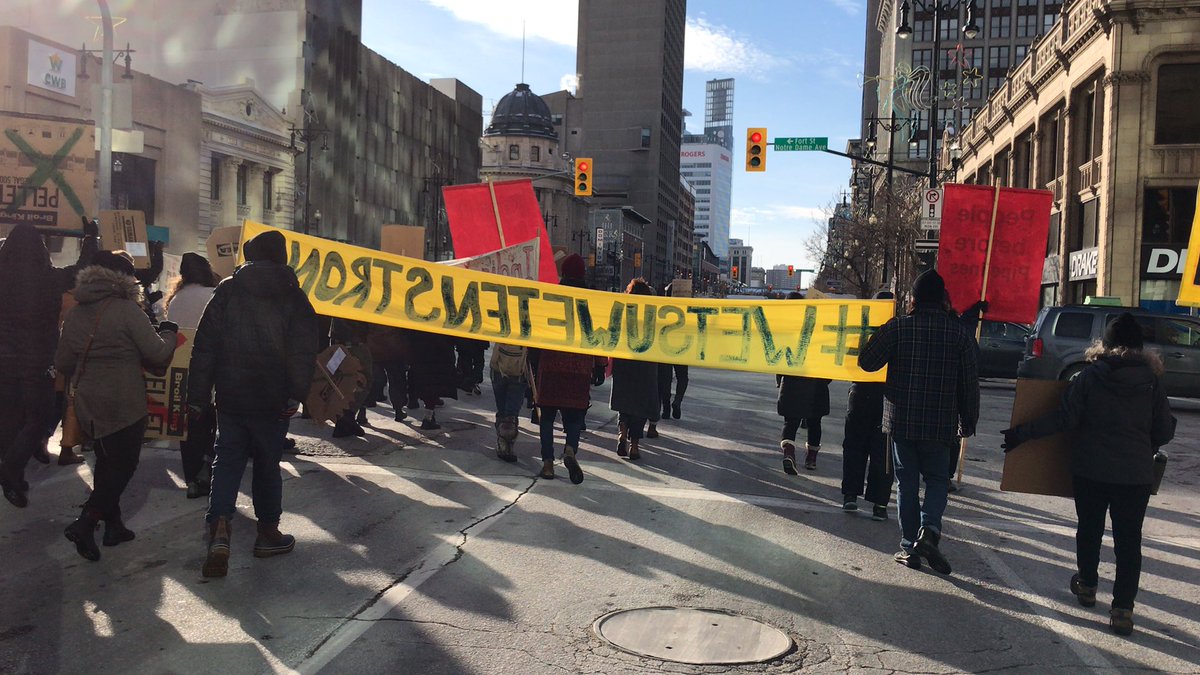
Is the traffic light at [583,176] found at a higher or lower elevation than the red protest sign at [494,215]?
higher

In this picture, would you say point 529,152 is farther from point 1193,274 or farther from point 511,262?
point 1193,274

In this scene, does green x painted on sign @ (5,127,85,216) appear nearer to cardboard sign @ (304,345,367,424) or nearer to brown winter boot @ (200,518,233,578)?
cardboard sign @ (304,345,367,424)

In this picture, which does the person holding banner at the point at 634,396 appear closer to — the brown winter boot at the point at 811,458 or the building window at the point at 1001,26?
the brown winter boot at the point at 811,458

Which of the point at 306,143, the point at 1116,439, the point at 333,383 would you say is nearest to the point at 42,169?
the point at 333,383

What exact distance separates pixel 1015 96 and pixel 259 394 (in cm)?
4379

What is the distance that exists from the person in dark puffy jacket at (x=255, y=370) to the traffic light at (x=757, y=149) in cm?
2128

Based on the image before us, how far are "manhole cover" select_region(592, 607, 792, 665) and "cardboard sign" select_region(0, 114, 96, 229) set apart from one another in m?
9.47

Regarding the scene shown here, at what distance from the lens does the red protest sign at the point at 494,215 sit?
1250 cm

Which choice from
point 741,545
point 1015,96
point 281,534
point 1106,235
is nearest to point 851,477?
Answer: point 741,545

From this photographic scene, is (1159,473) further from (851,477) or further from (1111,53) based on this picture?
(1111,53)

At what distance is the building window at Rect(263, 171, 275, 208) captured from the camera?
5262cm

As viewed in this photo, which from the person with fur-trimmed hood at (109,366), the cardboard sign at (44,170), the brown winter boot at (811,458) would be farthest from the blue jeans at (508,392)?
the cardboard sign at (44,170)

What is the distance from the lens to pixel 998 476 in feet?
33.6

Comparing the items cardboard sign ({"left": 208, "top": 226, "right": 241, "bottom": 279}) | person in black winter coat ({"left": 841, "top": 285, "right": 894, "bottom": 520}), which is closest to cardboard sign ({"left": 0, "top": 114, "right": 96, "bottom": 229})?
cardboard sign ({"left": 208, "top": 226, "right": 241, "bottom": 279})
